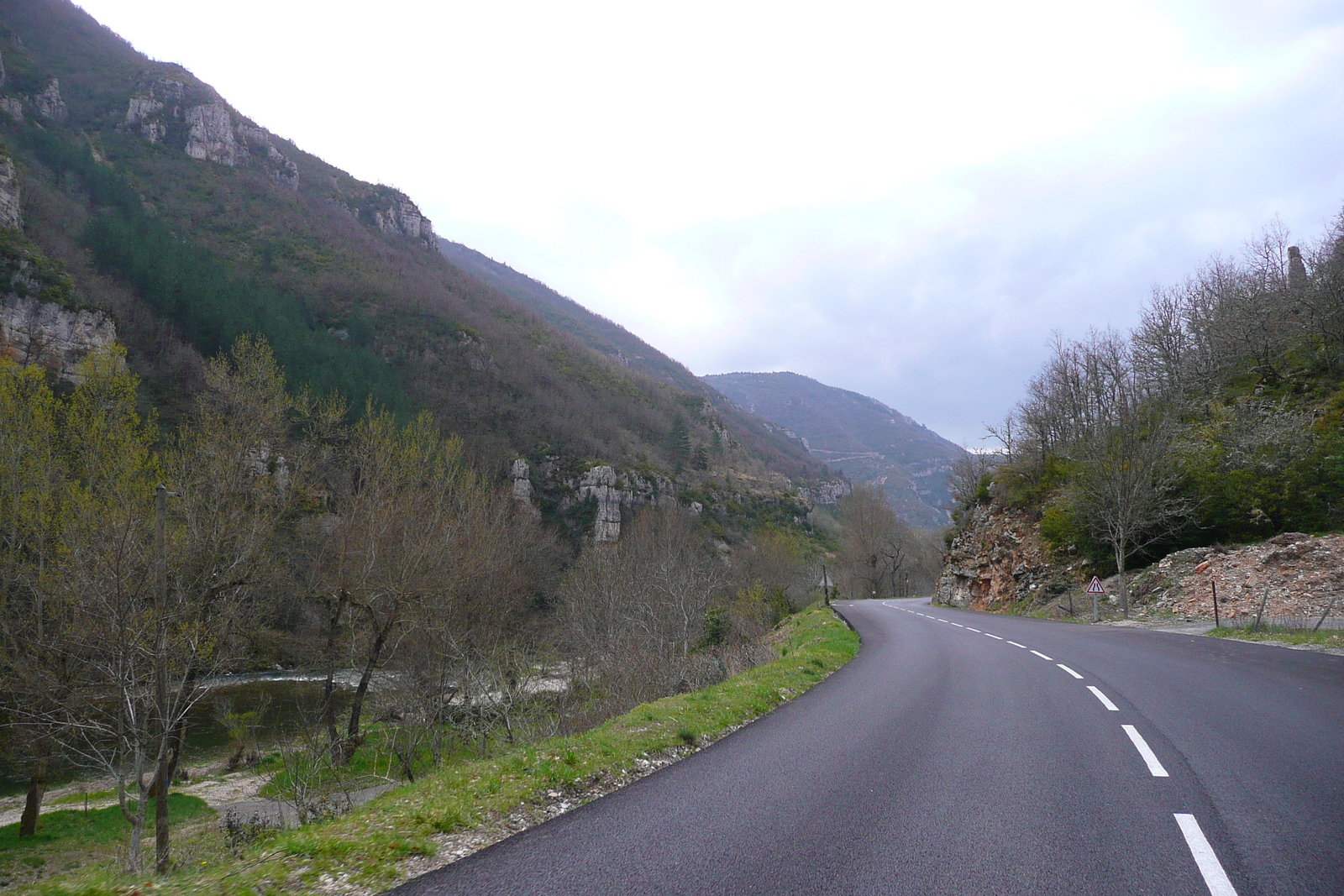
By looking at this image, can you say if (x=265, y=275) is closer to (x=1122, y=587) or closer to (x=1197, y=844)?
(x=1122, y=587)

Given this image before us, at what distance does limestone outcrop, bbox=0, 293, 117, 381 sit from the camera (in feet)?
150

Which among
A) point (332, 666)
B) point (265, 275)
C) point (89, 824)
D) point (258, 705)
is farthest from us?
point (265, 275)

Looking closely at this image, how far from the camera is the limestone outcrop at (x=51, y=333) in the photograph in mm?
45812

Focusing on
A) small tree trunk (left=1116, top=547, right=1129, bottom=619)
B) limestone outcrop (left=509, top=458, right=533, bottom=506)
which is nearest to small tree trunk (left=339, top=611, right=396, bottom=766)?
small tree trunk (left=1116, top=547, right=1129, bottom=619)

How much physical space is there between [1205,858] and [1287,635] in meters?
17.9

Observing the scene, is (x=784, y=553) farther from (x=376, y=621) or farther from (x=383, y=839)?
(x=383, y=839)

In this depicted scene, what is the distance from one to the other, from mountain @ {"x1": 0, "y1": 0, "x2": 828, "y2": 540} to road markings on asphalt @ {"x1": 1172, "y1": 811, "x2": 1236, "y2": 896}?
2640 inches

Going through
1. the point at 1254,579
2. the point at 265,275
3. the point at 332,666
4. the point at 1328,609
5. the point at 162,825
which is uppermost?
the point at 265,275

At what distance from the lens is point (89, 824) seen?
21.5 meters

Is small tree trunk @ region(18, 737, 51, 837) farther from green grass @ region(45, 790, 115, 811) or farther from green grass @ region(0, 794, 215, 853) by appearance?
green grass @ region(45, 790, 115, 811)

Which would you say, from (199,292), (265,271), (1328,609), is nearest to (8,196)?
(199,292)

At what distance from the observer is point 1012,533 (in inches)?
1603

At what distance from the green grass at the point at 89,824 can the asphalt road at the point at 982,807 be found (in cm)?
2271

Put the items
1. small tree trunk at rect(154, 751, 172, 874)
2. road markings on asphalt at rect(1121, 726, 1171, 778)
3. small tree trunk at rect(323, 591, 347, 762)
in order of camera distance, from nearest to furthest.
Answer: road markings on asphalt at rect(1121, 726, 1171, 778) < small tree trunk at rect(154, 751, 172, 874) < small tree trunk at rect(323, 591, 347, 762)
